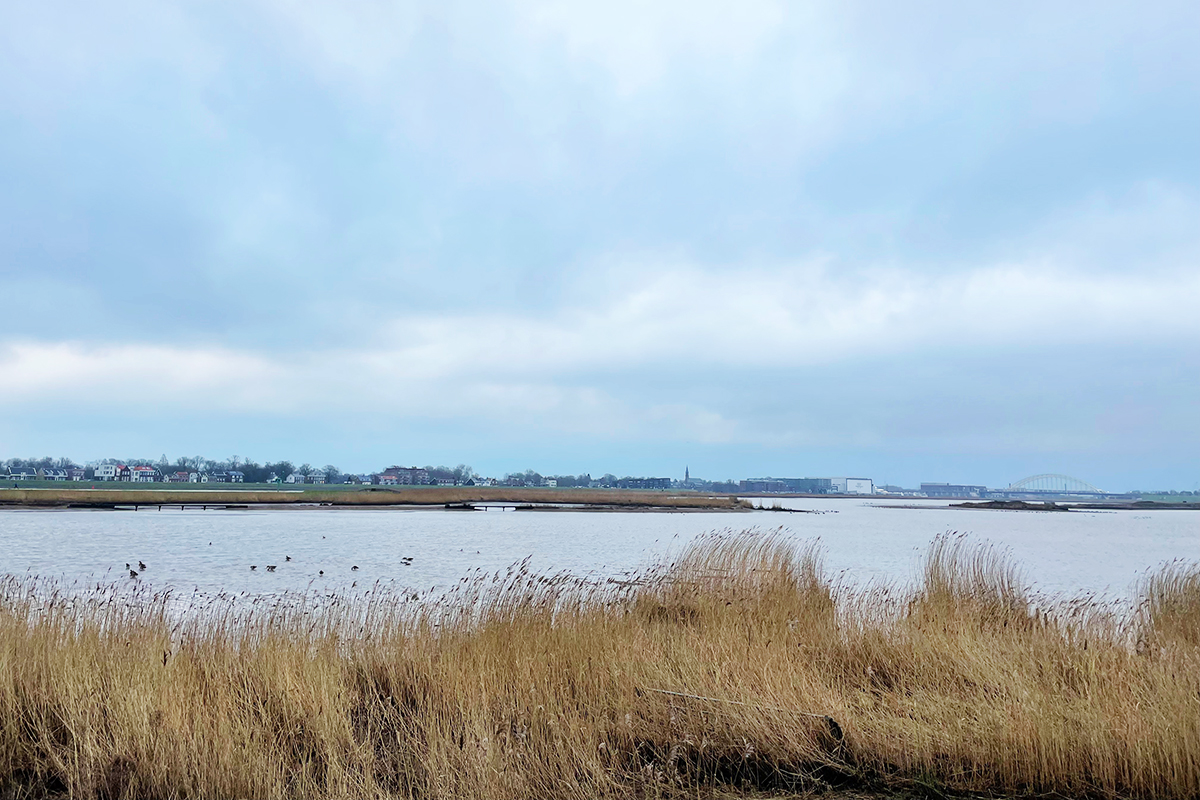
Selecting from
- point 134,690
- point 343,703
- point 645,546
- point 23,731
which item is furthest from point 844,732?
point 645,546

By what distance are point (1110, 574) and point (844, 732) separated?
2993 centimetres

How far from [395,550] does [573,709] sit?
28.2 meters

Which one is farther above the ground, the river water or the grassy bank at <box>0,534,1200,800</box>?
the grassy bank at <box>0,534,1200,800</box>

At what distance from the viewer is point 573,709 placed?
7246 mm

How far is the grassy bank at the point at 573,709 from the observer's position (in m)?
5.92

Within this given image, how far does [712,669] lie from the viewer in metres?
8.05

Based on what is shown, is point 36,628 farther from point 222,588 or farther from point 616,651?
point 222,588

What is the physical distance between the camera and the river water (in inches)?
910

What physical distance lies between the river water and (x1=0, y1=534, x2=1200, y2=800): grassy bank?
5.06 metres

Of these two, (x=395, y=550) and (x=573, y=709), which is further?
(x=395, y=550)

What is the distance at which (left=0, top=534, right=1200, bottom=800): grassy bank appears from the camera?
5.92 m

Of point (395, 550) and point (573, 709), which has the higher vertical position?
point (573, 709)

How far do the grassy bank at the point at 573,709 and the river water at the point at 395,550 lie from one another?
506 centimetres

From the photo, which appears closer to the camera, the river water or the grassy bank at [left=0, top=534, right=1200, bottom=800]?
the grassy bank at [left=0, top=534, right=1200, bottom=800]
